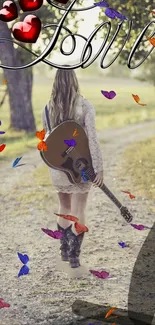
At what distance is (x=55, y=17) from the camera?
43.1ft

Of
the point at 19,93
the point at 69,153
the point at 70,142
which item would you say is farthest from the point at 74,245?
the point at 19,93

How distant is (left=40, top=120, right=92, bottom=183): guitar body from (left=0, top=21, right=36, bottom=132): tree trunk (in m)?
6.80

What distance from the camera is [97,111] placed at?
17.5 m

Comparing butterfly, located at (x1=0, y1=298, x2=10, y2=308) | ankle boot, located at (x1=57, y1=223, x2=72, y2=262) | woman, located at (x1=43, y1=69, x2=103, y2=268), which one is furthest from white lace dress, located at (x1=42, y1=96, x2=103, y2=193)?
butterfly, located at (x1=0, y1=298, x2=10, y2=308)

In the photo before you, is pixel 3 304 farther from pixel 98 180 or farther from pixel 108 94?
pixel 108 94

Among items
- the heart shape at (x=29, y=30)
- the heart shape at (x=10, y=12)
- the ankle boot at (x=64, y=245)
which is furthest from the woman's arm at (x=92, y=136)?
the heart shape at (x=10, y=12)

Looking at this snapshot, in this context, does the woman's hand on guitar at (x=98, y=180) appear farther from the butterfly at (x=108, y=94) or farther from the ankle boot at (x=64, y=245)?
the butterfly at (x=108, y=94)

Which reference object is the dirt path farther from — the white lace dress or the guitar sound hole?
the guitar sound hole

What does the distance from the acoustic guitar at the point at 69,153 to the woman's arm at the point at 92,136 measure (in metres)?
0.07

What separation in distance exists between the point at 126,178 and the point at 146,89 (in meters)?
2.95

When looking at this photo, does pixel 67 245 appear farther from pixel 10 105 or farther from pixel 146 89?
pixel 146 89

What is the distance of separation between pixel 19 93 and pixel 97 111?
2.61 m

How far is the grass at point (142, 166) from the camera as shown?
14028 mm

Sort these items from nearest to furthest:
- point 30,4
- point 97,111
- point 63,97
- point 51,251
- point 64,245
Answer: point 30,4, point 63,97, point 64,245, point 51,251, point 97,111
